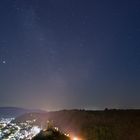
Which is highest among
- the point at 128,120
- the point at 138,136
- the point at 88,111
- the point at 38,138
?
the point at 88,111

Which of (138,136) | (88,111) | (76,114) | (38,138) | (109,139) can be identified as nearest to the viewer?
(38,138)

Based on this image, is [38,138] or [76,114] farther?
[76,114]

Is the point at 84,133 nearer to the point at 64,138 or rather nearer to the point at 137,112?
the point at 137,112

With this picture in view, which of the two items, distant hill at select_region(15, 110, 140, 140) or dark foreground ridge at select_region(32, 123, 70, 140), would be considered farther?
distant hill at select_region(15, 110, 140, 140)

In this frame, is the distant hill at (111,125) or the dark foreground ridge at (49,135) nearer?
the dark foreground ridge at (49,135)

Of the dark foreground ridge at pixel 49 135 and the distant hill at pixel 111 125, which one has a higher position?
the distant hill at pixel 111 125

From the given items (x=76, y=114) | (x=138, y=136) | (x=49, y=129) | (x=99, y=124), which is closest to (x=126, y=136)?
(x=138, y=136)

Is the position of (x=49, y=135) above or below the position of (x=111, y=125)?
below

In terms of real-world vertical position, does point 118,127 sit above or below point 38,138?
above

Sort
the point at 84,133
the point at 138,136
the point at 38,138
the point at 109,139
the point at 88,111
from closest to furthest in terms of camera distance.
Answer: the point at 38,138 → the point at 138,136 → the point at 109,139 → the point at 84,133 → the point at 88,111

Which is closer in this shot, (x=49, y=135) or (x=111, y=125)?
(x=49, y=135)

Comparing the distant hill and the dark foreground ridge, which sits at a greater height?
the distant hill
